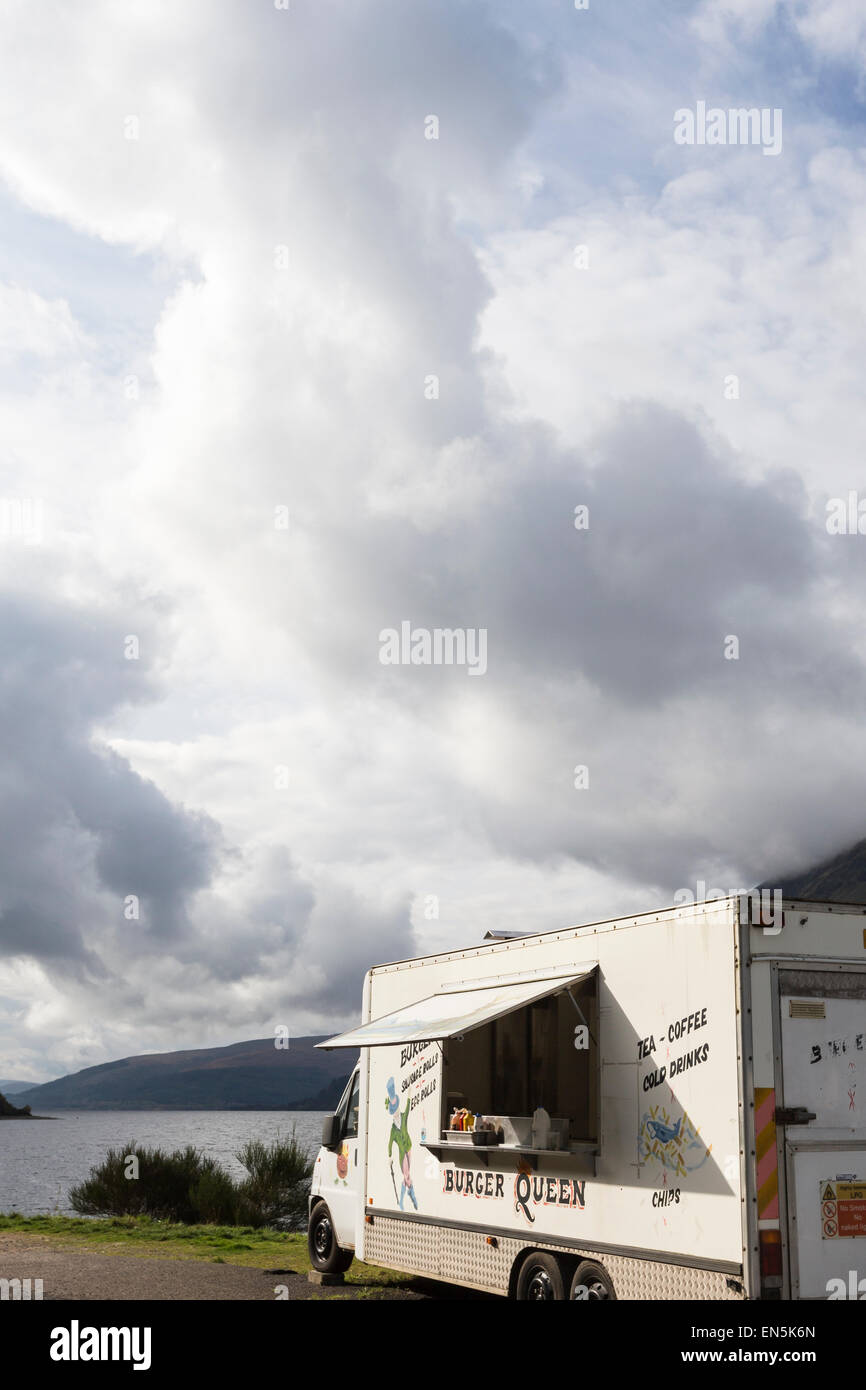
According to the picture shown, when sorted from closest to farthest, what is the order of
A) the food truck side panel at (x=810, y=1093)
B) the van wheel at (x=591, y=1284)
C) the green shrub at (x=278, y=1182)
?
the food truck side panel at (x=810, y=1093) → the van wheel at (x=591, y=1284) → the green shrub at (x=278, y=1182)

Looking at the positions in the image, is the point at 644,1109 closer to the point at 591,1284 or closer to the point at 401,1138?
the point at 591,1284

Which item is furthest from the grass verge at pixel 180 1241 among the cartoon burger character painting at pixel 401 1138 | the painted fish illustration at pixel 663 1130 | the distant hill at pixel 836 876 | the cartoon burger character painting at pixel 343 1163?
the distant hill at pixel 836 876

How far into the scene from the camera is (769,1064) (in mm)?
7750

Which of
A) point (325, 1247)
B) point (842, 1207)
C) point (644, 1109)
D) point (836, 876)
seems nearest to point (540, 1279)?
point (644, 1109)

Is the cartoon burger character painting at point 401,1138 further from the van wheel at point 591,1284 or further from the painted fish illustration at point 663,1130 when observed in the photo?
the painted fish illustration at point 663,1130

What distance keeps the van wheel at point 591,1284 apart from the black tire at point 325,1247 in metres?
4.46

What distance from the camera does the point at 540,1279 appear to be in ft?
30.7

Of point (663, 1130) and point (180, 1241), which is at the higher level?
point (663, 1130)

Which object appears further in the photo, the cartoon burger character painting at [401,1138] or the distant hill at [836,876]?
the distant hill at [836,876]

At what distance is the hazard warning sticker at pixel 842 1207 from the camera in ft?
25.1

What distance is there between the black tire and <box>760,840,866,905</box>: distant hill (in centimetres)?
12845

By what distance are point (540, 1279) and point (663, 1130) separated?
1.96m
